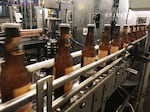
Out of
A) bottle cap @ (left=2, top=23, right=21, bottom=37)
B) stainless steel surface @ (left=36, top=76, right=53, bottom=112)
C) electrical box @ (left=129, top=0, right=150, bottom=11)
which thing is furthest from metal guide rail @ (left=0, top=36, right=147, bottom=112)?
electrical box @ (left=129, top=0, right=150, bottom=11)

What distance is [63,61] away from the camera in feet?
1.65

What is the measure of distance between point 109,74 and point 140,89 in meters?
0.79

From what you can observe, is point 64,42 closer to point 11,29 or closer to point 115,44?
point 11,29

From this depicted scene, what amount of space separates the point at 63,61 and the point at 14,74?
18cm

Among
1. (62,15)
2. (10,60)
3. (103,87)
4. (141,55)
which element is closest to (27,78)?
(10,60)

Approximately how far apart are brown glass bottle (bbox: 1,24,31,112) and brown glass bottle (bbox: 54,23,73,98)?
12cm

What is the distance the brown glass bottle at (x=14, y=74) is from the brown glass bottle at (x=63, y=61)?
12 centimetres

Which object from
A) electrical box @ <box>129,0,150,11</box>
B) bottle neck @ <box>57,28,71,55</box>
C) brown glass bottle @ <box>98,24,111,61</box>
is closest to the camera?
bottle neck @ <box>57,28,71,55</box>

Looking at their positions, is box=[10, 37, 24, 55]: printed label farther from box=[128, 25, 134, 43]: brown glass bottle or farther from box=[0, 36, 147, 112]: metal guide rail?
box=[128, 25, 134, 43]: brown glass bottle

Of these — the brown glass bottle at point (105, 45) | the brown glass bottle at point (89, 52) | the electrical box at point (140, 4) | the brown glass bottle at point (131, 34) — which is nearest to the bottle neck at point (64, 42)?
the brown glass bottle at point (89, 52)

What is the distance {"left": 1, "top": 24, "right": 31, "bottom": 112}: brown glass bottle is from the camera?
325 millimetres

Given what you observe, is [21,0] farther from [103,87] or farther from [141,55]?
[103,87]

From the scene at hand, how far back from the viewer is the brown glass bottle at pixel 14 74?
1.07 feet

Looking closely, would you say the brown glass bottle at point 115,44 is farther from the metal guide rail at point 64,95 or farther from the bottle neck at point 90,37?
the bottle neck at point 90,37
